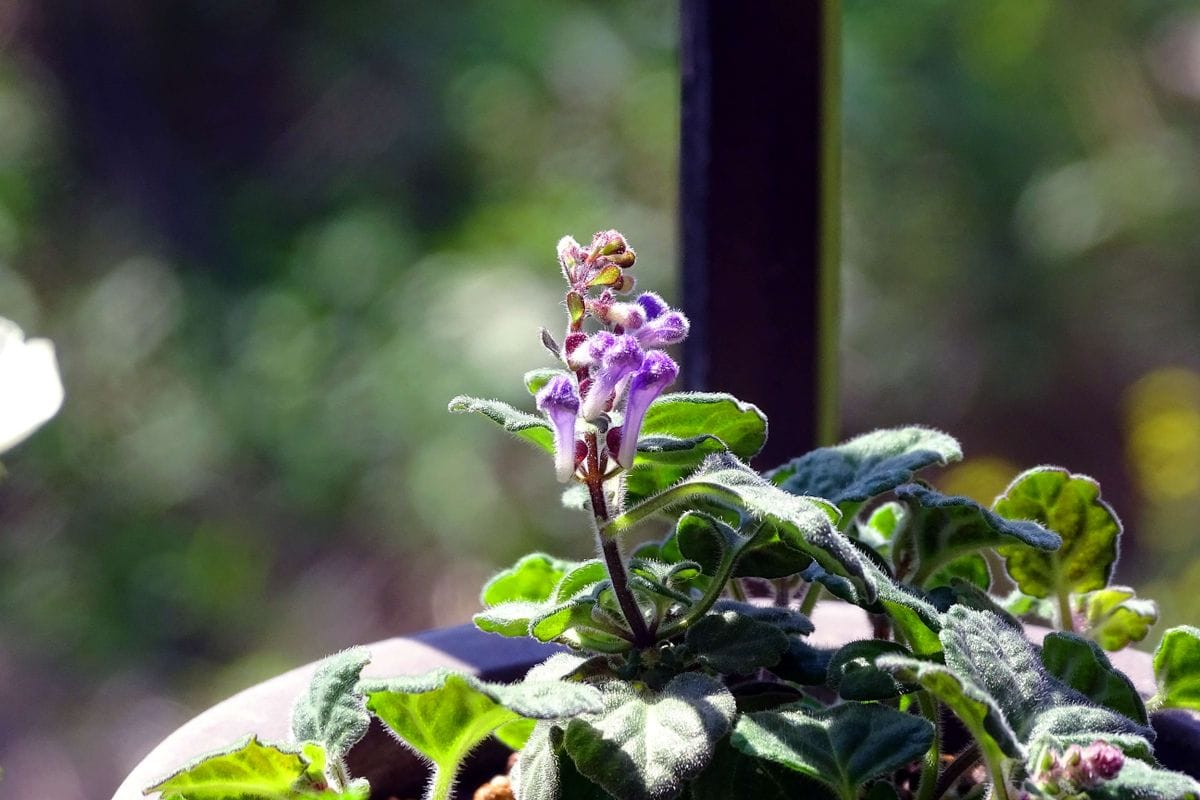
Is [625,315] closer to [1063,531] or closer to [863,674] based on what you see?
[863,674]

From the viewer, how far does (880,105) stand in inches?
90.5

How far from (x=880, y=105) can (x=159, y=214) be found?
1.38 metres

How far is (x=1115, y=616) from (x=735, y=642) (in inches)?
11.7

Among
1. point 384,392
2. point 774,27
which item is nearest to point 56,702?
point 384,392

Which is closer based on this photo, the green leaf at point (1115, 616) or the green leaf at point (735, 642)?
the green leaf at point (735, 642)

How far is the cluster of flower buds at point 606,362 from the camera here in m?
0.50

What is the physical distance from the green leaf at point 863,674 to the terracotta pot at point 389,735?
0.54ft

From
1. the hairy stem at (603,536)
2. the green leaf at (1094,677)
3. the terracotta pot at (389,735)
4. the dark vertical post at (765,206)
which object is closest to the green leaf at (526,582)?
the terracotta pot at (389,735)

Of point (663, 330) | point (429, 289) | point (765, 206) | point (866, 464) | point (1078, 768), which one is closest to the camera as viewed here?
point (1078, 768)

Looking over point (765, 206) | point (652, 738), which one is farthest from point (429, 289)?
point (652, 738)

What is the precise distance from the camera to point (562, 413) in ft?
1.63

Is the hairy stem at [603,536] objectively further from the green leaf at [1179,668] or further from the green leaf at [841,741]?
the green leaf at [1179,668]

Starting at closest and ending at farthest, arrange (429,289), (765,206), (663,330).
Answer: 1. (663,330)
2. (765,206)
3. (429,289)

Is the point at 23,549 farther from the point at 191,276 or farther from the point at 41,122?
the point at 41,122
